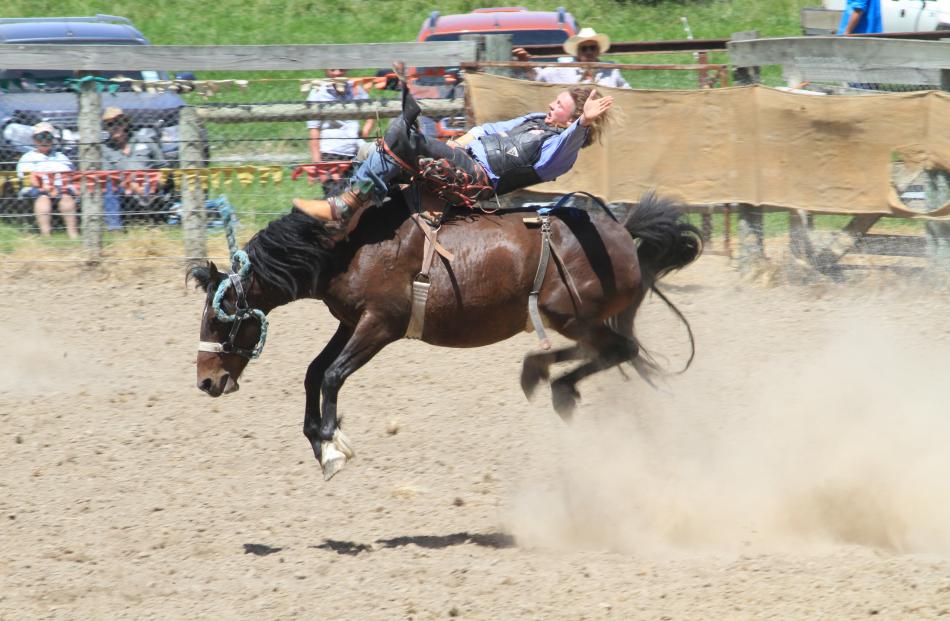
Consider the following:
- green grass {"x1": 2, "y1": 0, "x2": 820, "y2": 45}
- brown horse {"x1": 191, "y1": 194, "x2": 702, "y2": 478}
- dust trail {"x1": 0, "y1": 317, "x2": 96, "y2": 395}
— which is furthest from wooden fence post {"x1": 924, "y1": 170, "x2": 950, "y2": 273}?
green grass {"x1": 2, "y1": 0, "x2": 820, "y2": 45}

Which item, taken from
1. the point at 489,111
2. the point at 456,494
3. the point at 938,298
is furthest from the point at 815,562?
the point at 489,111

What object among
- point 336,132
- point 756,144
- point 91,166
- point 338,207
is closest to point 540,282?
point 338,207

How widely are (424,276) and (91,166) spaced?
5589 millimetres

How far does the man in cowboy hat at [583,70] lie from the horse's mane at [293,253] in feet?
15.4

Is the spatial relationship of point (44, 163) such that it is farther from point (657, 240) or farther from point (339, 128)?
point (657, 240)

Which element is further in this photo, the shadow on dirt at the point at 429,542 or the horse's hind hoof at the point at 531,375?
the horse's hind hoof at the point at 531,375

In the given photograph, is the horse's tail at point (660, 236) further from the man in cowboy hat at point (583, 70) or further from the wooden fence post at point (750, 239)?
the man in cowboy hat at point (583, 70)

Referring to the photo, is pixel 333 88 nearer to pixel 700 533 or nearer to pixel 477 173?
pixel 477 173

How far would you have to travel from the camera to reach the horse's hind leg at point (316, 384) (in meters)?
5.49

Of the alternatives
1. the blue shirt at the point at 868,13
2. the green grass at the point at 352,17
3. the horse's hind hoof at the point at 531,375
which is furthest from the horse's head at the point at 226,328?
the green grass at the point at 352,17

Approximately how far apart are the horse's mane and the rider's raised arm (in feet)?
3.69

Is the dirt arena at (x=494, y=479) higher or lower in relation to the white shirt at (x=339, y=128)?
lower

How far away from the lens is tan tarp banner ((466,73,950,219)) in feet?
28.0

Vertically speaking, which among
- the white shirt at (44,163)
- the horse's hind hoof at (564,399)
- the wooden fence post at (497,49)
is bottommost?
the horse's hind hoof at (564,399)
